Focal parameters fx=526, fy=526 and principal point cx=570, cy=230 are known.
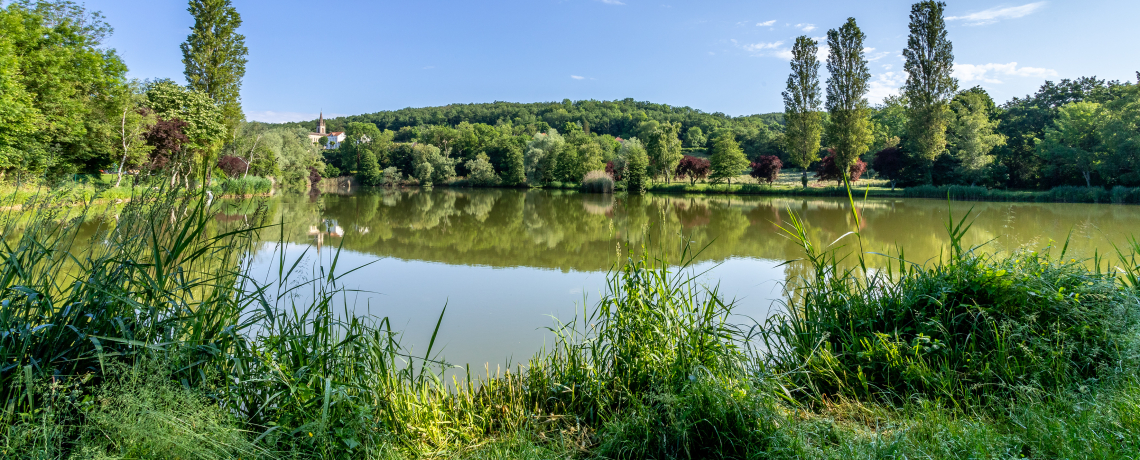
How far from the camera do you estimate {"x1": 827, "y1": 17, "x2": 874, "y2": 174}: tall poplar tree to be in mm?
25516

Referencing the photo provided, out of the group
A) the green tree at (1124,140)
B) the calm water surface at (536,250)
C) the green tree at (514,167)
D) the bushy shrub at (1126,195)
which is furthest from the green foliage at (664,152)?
the bushy shrub at (1126,195)

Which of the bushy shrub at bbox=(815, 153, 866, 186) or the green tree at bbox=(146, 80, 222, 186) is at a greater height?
the green tree at bbox=(146, 80, 222, 186)

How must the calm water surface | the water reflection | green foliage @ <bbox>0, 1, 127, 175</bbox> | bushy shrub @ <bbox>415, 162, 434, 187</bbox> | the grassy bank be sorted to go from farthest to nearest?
1. bushy shrub @ <bbox>415, 162, 434, 187</bbox>
2. green foliage @ <bbox>0, 1, 127, 175</bbox>
3. the water reflection
4. the calm water surface
5. the grassy bank

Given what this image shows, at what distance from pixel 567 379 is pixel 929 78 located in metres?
28.9

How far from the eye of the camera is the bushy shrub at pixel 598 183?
33594 millimetres

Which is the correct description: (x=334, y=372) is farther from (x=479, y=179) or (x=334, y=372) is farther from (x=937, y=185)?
(x=479, y=179)

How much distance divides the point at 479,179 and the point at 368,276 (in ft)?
117

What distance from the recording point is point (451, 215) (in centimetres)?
1700

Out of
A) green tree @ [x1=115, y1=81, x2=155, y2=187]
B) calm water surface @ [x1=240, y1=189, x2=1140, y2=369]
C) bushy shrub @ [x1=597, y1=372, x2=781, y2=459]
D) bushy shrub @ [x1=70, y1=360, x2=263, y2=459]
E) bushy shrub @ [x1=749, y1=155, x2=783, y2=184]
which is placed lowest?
calm water surface @ [x1=240, y1=189, x2=1140, y2=369]

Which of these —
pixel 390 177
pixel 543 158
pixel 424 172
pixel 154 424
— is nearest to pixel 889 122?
pixel 543 158

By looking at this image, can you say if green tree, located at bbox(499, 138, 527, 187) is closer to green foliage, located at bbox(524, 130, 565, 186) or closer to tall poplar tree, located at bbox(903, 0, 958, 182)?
green foliage, located at bbox(524, 130, 565, 186)

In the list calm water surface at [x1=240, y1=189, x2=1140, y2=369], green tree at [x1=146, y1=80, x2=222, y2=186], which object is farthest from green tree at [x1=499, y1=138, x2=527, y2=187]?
calm water surface at [x1=240, y1=189, x2=1140, y2=369]

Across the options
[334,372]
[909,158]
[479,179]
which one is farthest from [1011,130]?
[334,372]

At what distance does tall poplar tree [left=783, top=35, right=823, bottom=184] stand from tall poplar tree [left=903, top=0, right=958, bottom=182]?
13.4ft
